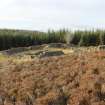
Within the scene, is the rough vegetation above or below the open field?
below

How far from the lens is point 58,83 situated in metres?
14.2

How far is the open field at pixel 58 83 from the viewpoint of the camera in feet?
41.8

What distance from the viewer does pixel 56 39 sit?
3487 inches

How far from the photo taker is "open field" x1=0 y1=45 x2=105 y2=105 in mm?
12742

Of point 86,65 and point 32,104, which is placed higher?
point 86,65

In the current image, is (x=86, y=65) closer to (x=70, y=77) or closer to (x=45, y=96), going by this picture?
(x=70, y=77)

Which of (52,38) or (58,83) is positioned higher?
(58,83)

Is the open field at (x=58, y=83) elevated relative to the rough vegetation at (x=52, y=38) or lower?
elevated

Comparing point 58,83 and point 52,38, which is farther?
point 52,38

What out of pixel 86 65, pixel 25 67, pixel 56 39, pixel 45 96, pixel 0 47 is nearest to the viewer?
pixel 45 96

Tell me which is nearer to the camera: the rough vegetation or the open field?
the open field

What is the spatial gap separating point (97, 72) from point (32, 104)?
261cm

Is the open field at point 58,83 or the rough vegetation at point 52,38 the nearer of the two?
the open field at point 58,83

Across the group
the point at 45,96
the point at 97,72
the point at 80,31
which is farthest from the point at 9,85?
the point at 80,31
